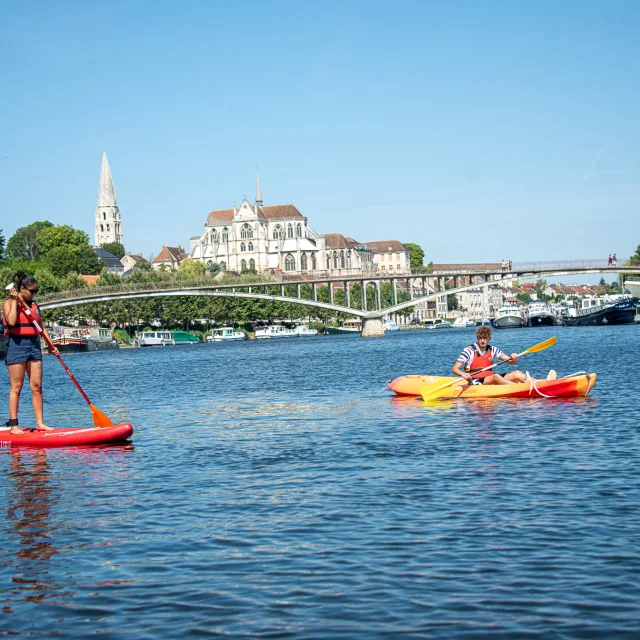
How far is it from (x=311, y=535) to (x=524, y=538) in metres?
2.17

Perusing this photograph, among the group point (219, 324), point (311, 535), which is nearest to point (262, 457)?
point (311, 535)

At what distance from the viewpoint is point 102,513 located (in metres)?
11.8

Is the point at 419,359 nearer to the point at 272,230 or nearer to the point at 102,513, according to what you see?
the point at 102,513

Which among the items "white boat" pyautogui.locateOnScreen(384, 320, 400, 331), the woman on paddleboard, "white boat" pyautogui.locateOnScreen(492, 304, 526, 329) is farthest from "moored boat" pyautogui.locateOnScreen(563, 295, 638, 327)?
the woman on paddleboard

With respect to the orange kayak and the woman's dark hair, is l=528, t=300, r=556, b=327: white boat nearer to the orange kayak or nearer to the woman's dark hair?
the orange kayak

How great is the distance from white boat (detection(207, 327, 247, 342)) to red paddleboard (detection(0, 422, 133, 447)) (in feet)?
371

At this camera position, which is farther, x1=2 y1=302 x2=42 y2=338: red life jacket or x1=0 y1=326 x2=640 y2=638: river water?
x1=2 y1=302 x2=42 y2=338: red life jacket

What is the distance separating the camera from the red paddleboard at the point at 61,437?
57.2ft

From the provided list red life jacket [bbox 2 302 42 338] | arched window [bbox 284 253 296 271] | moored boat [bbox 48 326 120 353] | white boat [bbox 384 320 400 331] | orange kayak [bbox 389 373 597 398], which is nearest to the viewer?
red life jacket [bbox 2 302 42 338]

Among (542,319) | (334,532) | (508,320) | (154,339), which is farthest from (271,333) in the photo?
(334,532)

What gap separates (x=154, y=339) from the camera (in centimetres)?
11538

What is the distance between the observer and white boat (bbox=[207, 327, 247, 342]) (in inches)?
5143

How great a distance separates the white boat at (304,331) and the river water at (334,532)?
12382 cm

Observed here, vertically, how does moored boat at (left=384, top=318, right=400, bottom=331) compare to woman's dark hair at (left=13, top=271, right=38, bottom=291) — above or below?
below
